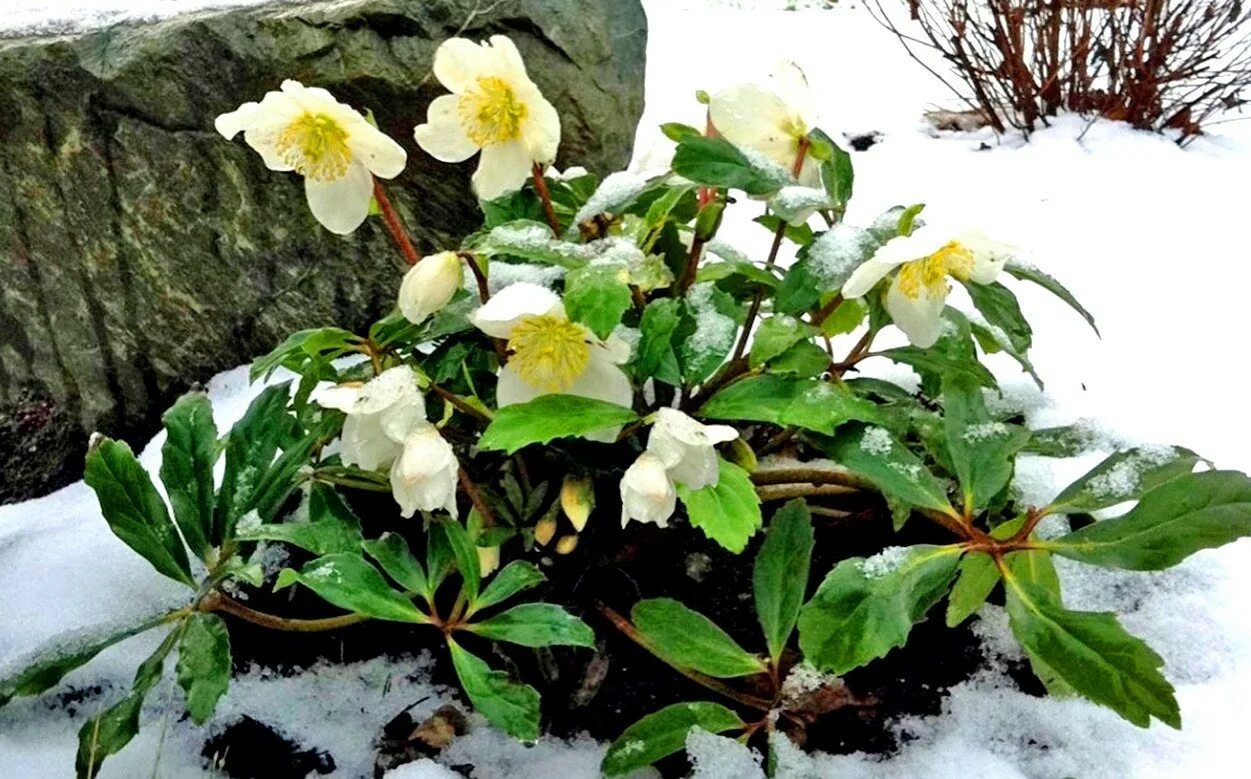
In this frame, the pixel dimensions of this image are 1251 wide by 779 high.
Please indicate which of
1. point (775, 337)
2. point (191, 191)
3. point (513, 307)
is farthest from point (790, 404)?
point (191, 191)

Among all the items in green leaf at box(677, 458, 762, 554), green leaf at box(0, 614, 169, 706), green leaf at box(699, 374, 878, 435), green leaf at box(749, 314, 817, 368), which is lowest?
green leaf at box(0, 614, 169, 706)

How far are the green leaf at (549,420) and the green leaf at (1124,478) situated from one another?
16.3 inches

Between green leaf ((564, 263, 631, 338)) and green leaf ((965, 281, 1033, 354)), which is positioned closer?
green leaf ((564, 263, 631, 338))

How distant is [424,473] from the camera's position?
2.77 feet

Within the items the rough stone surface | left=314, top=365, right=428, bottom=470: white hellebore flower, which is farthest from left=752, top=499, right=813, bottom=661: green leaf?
the rough stone surface

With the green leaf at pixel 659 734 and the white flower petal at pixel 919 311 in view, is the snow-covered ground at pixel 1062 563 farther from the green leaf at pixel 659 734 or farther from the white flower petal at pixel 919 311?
the white flower petal at pixel 919 311

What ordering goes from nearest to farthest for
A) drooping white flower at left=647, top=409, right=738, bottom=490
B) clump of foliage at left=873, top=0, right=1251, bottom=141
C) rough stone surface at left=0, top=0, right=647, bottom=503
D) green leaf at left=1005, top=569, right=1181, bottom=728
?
green leaf at left=1005, top=569, right=1181, bottom=728
drooping white flower at left=647, top=409, right=738, bottom=490
rough stone surface at left=0, top=0, right=647, bottom=503
clump of foliage at left=873, top=0, right=1251, bottom=141

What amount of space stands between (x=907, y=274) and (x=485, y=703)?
54 centimetres

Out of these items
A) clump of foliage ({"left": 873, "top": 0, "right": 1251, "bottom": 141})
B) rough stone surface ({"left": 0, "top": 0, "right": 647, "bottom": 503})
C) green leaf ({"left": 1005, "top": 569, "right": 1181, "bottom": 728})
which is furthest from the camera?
clump of foliage ({"left": 873, "top": 0, "right": 1251, "bottom": 141})

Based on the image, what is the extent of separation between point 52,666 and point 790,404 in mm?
722

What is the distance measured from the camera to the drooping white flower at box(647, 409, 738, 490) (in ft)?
2.76

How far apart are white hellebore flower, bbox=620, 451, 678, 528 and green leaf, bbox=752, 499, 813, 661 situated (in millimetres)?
142

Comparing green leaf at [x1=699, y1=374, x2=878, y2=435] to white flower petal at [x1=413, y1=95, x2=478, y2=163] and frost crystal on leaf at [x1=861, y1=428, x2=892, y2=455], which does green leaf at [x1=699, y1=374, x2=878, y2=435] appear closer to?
frost crystal on leaf at [x1=861, y1=428, x2=892, y2=455]

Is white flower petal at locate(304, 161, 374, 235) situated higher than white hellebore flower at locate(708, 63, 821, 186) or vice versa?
white hellebore flower at locate(708, 63, 821, 186)
